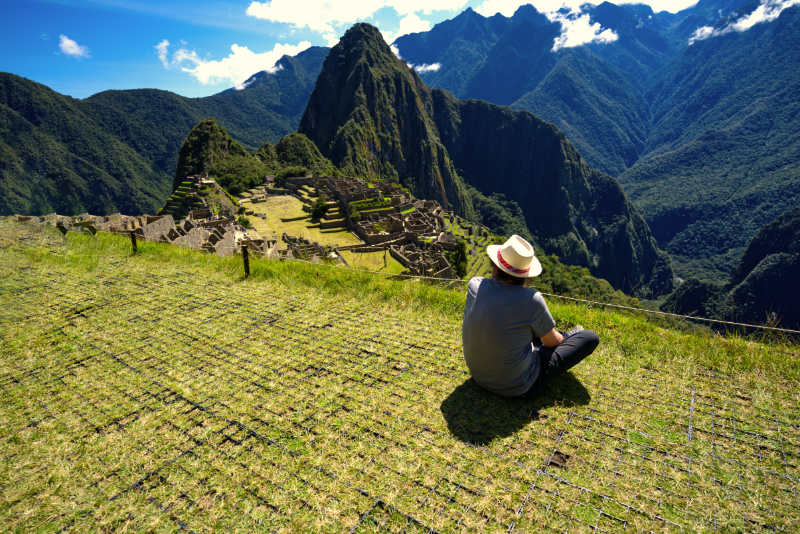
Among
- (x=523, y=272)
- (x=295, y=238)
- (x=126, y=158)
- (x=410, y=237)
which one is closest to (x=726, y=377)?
(x=523, y=272)

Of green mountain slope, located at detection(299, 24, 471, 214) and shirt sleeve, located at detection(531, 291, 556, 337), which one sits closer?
shirt sleeve, located at detection(531, 291, 556, 337)

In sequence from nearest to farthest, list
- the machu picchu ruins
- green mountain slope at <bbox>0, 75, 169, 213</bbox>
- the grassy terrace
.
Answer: the grassy terrace → the machu picchu ruins → green mountain slope at <bbox>0, 75, 169, 213</bbox>

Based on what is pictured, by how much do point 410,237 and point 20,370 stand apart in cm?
3673

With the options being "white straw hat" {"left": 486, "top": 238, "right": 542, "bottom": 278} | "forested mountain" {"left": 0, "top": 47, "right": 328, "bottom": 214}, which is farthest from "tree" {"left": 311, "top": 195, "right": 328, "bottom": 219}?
"forested mountain" {"left": 0, "top": 47, "right": 328, "bottom": 214}

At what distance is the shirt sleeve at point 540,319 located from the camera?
3121 mm

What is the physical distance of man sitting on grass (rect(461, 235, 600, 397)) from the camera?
309 centimetres

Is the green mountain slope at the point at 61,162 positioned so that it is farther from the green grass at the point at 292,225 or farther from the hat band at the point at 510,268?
the hat band at the point at 510,268

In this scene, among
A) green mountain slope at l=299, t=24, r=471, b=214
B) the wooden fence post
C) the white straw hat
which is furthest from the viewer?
green mountain slope at l=299, t=24, r=471, b=214

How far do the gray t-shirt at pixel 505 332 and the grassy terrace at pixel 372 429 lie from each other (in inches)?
12.9

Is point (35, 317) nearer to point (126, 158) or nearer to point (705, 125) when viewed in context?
point (126, 158)

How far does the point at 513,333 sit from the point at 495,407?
0.76 m

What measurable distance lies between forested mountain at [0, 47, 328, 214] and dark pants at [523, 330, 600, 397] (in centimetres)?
12887

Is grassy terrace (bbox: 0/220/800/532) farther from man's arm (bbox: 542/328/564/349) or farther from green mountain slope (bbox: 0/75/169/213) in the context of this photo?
green mountain slope (bbox: 0/75/169/213)

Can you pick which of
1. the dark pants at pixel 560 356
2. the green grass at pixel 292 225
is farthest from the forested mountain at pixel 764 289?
the dark pants at pixel 560 356
